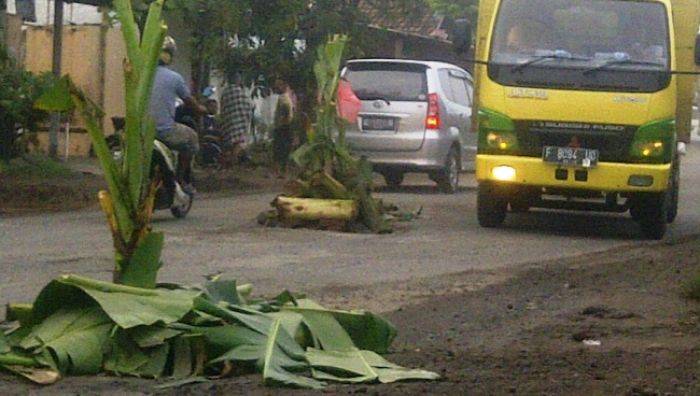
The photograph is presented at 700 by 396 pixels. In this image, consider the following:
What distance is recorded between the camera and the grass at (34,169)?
58.1ft

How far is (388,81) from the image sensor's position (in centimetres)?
1975

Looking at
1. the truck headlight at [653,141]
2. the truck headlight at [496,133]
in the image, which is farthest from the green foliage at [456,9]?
the truck headlight at [653,141]

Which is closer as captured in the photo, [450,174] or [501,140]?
[501,140]

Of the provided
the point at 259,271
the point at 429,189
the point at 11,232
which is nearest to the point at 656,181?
the point at 259,271

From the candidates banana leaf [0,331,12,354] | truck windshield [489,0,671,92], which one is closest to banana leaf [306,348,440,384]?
banana leaf [0,331,12,354]

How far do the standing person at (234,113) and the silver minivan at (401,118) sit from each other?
3.48 meters

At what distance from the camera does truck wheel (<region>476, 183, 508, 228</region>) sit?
1459cm

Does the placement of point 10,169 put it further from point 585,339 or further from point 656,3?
point 585,339

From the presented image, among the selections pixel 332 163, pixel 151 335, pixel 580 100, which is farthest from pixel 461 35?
pixel 151 335

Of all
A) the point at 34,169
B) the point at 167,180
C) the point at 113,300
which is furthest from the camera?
the point at 34,169

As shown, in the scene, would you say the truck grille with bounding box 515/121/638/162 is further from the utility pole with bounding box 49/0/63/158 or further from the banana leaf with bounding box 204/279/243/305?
the banana leaf with bounding box 204/279/243/305

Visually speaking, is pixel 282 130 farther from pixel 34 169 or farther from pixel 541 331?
pixel 541 331

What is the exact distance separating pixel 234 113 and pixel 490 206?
8.85 metres

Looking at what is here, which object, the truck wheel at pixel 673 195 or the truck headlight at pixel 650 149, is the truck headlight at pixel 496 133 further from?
the truck wheel at pixel 673 195
